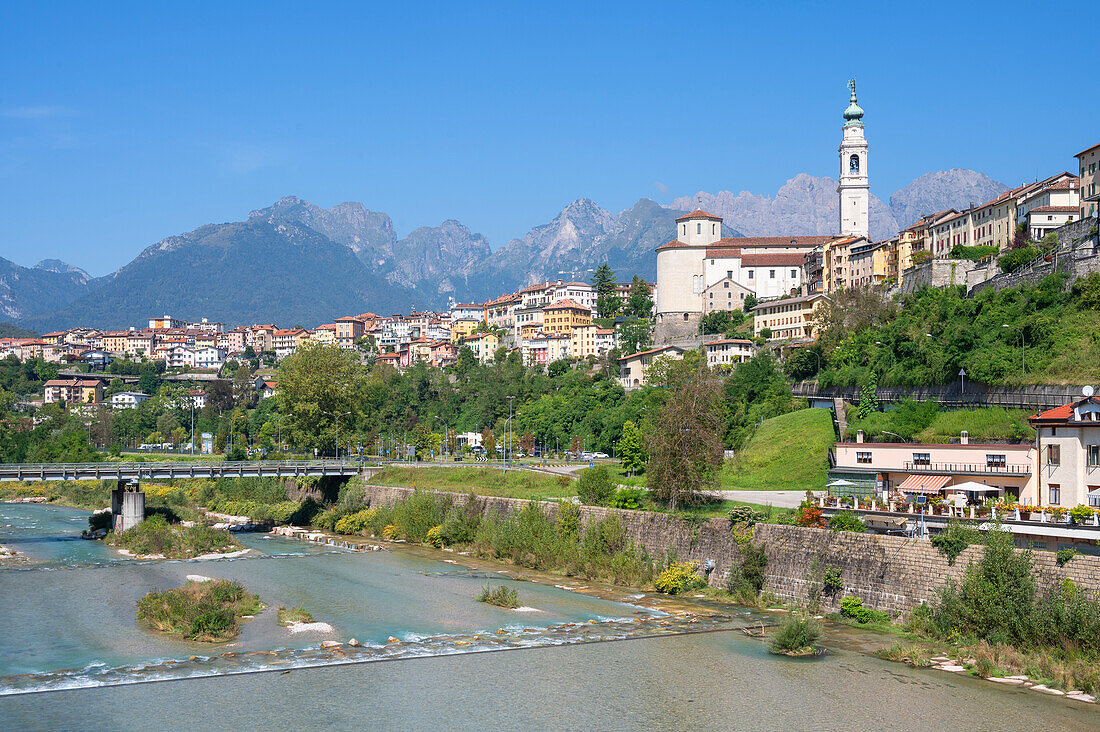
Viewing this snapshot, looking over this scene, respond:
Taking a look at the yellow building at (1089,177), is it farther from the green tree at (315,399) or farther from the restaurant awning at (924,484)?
the green tree at (315,399)

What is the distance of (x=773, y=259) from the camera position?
410 feet

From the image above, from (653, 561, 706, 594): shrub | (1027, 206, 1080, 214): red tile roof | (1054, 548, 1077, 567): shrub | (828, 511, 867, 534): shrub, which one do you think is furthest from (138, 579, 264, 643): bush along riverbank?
(1027, 206, 1080, 214): red tile roof

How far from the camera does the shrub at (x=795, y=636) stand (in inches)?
1125

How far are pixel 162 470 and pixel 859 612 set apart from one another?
42.8 metres

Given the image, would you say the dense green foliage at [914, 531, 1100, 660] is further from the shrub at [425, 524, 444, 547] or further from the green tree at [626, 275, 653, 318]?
the green tree at [626, 275, 653, 318]

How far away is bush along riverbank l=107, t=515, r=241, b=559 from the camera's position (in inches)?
1987

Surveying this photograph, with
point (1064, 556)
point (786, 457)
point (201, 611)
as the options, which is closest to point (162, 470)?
point (201, 611)

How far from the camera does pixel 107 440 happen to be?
129m

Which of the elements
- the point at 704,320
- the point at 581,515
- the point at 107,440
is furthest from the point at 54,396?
the point at 581,515

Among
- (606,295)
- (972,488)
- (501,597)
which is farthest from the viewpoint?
(606,295)

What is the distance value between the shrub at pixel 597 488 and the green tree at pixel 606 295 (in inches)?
4078

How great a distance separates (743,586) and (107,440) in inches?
4502

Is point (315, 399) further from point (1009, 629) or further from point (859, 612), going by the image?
point (1009, 629)

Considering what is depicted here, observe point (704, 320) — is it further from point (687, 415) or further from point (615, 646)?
point (615, 646)
